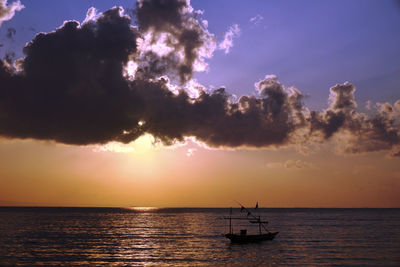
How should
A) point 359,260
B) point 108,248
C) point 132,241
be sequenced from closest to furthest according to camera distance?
point 359,260 < point 108,248 < point 132,241

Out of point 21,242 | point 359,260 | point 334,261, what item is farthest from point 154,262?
point 21,242

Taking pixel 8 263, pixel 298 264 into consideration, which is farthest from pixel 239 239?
pixel 8 263

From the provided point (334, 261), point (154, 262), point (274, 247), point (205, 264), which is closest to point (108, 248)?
point (154, 262)

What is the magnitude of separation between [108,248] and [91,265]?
69.5 feet

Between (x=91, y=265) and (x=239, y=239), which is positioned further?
(x=239, y=239)

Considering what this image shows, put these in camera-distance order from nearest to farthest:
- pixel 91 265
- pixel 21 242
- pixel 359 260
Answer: pixel 91 265 < pixel 359 260 < pixel 21 242

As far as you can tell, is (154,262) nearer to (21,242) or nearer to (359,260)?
(359,260)

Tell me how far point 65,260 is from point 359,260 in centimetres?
5066

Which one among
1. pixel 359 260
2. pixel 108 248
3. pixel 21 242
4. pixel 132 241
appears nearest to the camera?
pixel 359 260

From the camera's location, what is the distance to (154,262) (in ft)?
211

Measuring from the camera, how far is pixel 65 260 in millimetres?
65625

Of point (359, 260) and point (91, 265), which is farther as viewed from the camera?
point (359, 260)

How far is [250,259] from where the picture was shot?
6844 centimetres

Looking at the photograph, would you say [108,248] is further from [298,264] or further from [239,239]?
[298,264]
